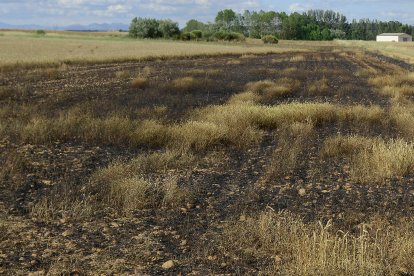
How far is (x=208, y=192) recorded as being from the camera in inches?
246

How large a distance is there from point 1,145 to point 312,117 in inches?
288

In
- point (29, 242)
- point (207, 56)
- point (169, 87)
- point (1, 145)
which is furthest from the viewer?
point (207, 56)

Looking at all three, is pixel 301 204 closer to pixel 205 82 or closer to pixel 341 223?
pixel 341 223

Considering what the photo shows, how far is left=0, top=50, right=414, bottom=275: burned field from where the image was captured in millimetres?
4191

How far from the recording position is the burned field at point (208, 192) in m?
4.19

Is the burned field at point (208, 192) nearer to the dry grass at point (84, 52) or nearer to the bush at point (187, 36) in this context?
the dry grass at point (84, 52)

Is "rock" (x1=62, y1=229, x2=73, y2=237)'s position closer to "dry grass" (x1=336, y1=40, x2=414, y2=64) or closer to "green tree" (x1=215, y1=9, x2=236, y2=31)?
"dry grass" (x1=336, y1=40, x2=414, y2=64)

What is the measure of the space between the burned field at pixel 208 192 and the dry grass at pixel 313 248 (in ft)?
0.05

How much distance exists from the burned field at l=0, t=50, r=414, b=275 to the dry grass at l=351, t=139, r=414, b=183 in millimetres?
27

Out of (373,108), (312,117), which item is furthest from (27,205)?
(373,108)

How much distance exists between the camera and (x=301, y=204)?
5785mm

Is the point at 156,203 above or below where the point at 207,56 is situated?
below

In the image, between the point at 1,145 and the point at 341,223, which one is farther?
the point at 1,145

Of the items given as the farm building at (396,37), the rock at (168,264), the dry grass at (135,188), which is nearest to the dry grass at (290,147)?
the dry grass at (135,188)
